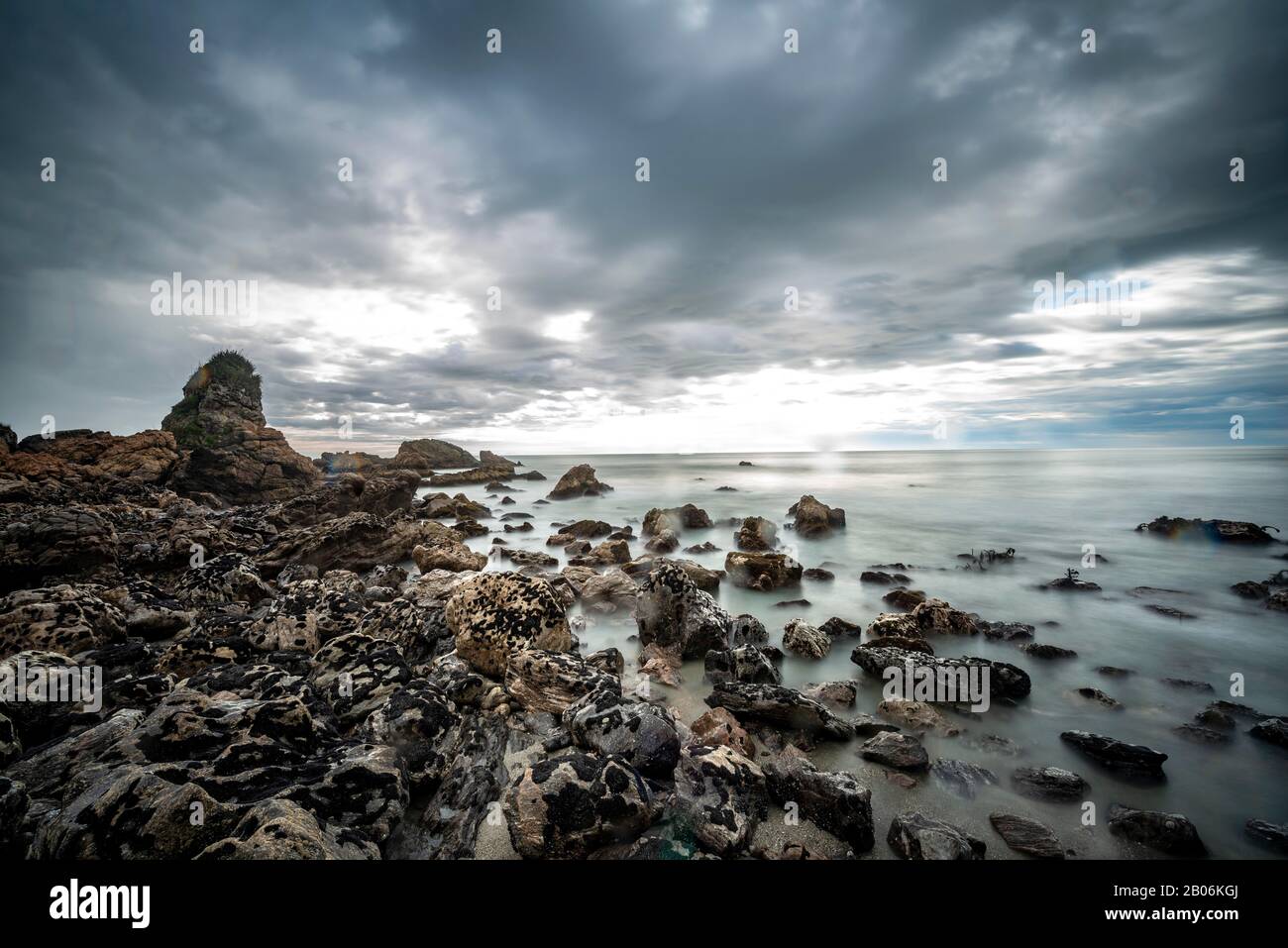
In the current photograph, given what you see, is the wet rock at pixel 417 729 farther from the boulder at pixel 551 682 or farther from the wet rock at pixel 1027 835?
the wet rock at pixel 1027 835

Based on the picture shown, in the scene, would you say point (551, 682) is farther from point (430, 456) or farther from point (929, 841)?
point (430, 456)

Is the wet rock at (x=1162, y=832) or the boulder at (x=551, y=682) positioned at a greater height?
the boulder at (x=551, y=682)

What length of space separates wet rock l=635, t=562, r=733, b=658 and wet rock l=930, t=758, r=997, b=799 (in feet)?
9.77

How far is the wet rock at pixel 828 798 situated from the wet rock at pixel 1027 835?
1106mm

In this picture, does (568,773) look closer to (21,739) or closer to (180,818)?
(180,818)

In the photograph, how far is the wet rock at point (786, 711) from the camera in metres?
5.04

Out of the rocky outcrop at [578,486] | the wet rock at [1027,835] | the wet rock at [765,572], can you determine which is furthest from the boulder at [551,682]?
the rocky outcrop at [578,486]

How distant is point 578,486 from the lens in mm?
33188

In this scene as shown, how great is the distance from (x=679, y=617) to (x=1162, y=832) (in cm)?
517

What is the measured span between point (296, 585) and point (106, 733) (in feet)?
12.0

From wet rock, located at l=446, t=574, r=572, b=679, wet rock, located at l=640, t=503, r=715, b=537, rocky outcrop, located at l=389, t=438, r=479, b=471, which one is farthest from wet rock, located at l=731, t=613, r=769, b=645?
rocky outcrop, located at l=389, t=438, r=479, b=471

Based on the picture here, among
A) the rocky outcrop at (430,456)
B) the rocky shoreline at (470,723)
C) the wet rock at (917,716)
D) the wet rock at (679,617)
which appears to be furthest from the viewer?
the rocky outcrop at (430,456)

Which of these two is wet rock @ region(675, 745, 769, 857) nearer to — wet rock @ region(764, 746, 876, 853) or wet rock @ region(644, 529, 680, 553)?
wet rock @ region(764, 746, 876, 853)
